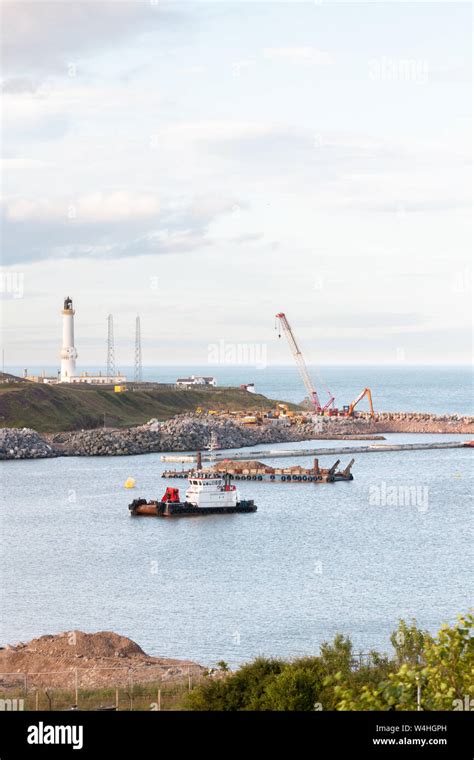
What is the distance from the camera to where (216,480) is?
7662cm

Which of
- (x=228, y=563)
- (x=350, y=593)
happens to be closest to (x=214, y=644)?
(x=350, y=593)

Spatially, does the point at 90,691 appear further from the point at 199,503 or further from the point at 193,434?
the point at 193,434

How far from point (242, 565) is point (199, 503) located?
2040cm

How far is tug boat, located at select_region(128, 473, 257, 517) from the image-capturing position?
73.6 m

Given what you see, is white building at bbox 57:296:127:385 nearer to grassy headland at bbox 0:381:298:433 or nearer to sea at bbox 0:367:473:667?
grassy headland at bbox 0:381:298:433

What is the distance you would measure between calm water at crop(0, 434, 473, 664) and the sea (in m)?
0.09

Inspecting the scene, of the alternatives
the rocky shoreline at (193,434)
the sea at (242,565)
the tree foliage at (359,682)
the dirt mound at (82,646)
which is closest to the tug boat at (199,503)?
the sea at (242,565)

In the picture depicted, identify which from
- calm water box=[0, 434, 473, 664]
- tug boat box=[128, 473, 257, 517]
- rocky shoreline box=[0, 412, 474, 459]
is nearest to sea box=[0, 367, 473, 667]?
calm water box=[0, 434, 473, 664]

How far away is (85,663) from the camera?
104ft

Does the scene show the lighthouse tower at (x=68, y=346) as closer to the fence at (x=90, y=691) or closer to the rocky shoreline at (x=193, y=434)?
the rocky shoreline at (x=193, y=434)

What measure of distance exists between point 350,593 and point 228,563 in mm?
9925

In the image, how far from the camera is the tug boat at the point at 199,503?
73.6 metres

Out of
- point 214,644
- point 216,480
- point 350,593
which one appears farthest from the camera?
point 216,480
